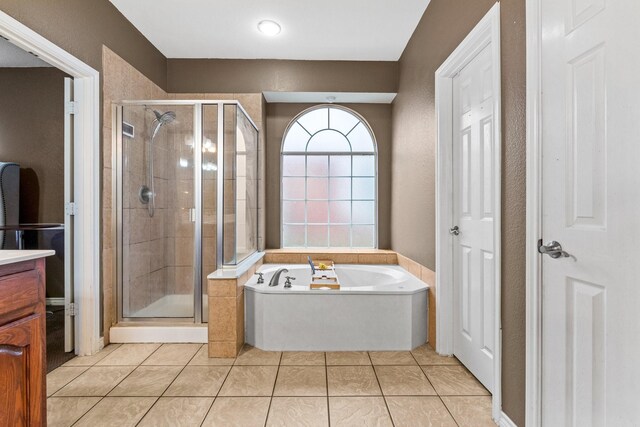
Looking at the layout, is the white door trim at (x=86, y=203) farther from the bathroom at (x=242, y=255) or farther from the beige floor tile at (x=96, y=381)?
the beige floor tile at (x=96, y=381)

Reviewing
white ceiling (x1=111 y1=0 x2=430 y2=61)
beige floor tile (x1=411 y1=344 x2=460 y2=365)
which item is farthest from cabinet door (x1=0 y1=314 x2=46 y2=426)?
white ceiling (x1=111 y1=0 x2=430 y2=61)

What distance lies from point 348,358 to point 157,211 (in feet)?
6.13

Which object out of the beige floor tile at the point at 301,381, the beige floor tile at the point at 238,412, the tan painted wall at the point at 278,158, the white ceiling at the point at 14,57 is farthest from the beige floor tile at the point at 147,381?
the white ceiling at the point at 14,57

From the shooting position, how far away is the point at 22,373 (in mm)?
1148

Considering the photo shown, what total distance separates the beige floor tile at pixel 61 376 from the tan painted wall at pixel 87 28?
1961 mm

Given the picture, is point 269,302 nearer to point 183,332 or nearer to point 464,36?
point 183,332

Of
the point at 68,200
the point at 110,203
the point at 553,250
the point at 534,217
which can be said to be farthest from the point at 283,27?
the point at 553,250

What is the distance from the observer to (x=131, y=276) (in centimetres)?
268

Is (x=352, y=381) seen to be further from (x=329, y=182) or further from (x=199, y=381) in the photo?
(x=329, y=182)

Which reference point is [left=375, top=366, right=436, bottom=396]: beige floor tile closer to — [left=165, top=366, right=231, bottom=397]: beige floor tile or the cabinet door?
[left=165, top=366, right=231, bottom=397]: beige floor tile

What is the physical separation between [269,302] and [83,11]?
90.1 inches

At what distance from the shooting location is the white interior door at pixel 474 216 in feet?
6.10

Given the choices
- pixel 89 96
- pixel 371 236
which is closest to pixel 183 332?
pixel 89 96

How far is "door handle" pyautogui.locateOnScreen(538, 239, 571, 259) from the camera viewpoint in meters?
1.20
